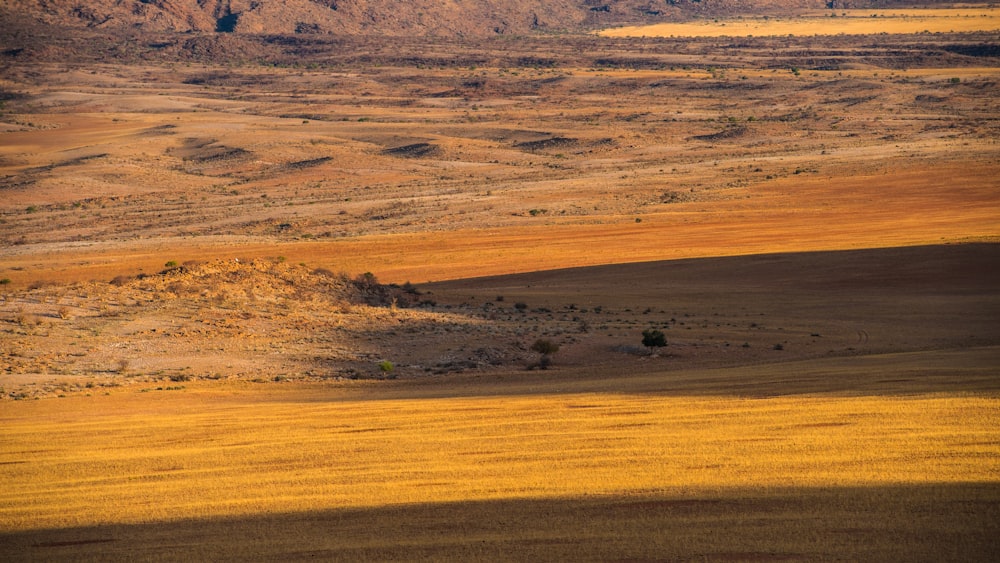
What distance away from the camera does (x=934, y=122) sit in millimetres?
86125

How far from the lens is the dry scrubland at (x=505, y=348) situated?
10.3 m

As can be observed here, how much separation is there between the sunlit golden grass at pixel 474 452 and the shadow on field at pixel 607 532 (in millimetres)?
378

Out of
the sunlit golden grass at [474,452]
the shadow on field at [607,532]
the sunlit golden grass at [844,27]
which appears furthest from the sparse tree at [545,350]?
the sunlit golden grass at [844,27]

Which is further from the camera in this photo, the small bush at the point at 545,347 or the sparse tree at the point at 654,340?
the sparse tree at the point at 654,340

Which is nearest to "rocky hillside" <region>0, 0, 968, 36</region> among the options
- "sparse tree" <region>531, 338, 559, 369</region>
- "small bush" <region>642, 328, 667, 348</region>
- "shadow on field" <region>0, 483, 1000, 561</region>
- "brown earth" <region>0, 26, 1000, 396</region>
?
"brown earth" <region>0, 26, 1000, 396</region>

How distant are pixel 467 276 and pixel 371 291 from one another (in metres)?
9.15

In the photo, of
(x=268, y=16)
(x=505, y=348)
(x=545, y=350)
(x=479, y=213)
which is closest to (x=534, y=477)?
(x=545, y=350)

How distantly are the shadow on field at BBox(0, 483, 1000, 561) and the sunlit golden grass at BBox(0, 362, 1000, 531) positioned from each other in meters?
0.38

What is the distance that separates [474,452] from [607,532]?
152 inches

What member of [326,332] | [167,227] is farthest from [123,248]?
[326,332]

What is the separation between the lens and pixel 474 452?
13.3 metres

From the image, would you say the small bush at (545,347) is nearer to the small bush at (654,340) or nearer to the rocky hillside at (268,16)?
the small bush at (654,340)

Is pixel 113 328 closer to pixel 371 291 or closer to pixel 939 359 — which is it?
pixel 371 291

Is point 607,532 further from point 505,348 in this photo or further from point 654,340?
point 505,348
